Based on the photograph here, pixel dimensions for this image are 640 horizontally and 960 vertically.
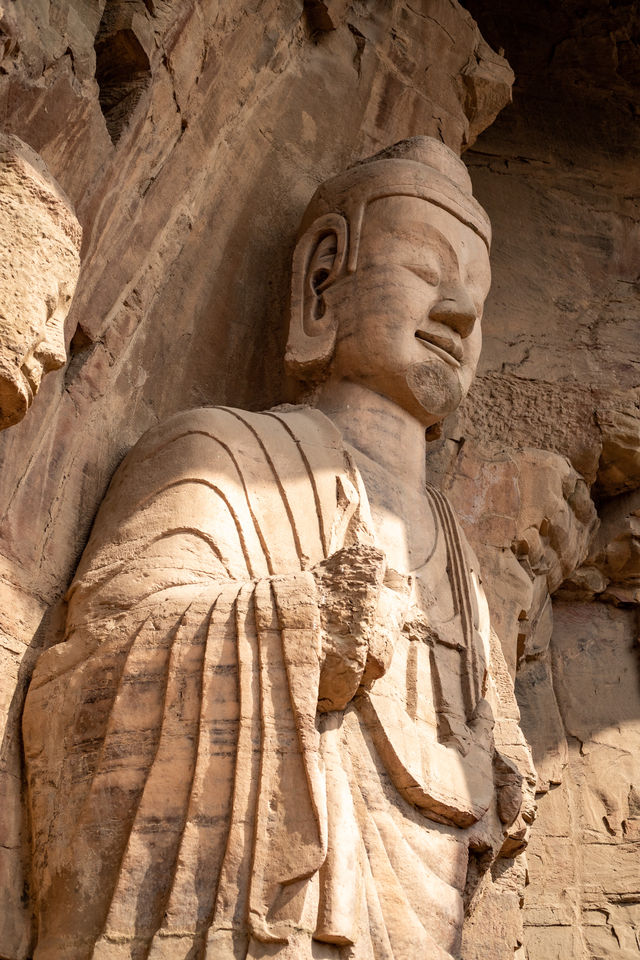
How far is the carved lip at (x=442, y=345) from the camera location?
4.54m

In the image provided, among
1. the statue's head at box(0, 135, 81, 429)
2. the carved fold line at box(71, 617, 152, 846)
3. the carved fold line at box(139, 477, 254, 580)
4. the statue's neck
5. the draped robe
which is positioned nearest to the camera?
the statue's head at box(0, 135, 81, 429)

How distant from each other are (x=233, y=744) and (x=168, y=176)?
2.21 meters

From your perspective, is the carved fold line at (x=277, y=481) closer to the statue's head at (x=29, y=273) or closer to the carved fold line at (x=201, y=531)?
the carved fold line at (x=201, y=531)

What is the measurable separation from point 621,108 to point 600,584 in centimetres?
259

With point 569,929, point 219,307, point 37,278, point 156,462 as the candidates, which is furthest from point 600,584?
point 37,278

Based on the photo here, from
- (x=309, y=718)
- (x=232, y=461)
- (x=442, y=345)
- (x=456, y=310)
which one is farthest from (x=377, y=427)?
(x=309, y=718)

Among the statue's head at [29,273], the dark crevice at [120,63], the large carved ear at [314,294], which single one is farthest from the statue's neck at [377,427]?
the statue's head at [29,273]

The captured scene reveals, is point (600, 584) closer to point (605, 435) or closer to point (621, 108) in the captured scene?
point (605, 435)

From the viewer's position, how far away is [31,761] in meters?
3.47

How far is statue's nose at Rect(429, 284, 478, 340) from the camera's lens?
456cm

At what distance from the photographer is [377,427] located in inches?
177

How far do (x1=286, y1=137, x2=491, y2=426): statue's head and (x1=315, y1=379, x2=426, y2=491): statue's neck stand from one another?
0.13 feet

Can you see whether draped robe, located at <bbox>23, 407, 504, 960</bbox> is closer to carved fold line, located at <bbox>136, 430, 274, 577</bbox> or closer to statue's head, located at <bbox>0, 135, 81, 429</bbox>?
carved fold line, located at <bbox>136, 430, 274, 577</bbox>

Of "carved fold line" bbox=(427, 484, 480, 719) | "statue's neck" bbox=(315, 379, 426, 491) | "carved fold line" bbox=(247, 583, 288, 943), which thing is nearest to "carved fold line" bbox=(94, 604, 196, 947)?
"carved fold line" bbox=(247, 583, 288, 943)
